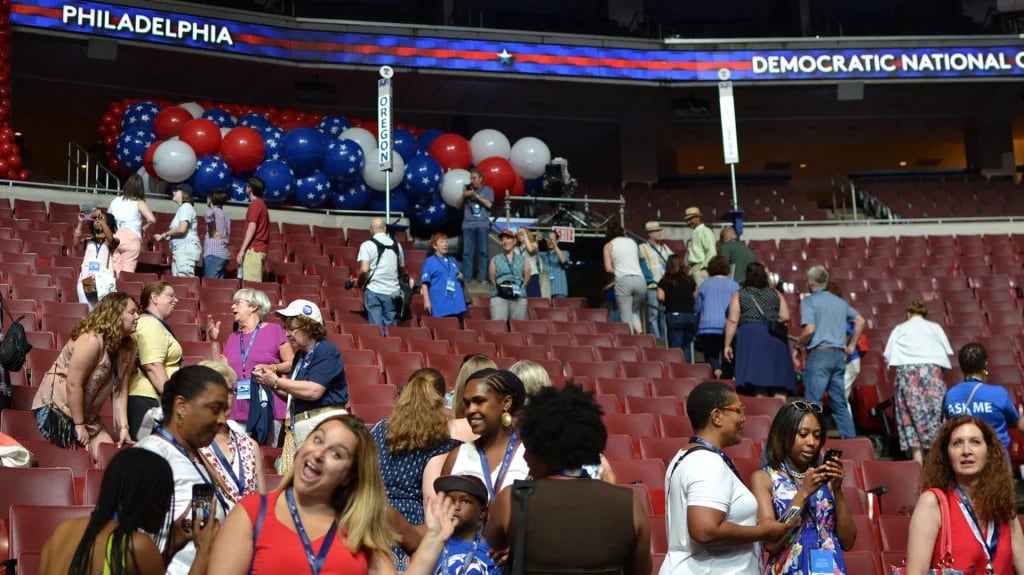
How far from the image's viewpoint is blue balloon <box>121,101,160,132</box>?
604 inches

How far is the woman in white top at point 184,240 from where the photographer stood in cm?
1106

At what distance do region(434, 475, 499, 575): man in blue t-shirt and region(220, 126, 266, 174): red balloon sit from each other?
11700 millimetres

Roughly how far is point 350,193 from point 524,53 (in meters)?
5.01

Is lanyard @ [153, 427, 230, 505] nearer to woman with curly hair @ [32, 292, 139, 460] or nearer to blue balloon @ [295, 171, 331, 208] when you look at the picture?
woman with curly hair @ [32, 292, 139, 460]

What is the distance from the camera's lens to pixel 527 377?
462 cm

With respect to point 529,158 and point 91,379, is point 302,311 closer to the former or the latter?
point 91,379

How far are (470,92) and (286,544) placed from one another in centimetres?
1799

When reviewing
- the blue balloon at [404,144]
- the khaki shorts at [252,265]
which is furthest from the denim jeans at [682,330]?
the blue balloon at [404,144]

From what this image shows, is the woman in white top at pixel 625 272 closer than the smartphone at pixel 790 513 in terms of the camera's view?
No

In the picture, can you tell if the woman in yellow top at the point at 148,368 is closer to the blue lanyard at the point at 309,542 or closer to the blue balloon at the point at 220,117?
the blue lanyard at the point at 309,542

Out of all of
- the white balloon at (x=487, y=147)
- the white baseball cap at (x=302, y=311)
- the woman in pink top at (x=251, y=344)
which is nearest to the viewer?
the white baseball cap at (x=302, y=311)

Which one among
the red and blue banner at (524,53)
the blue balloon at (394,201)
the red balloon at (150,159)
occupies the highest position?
the red and blue banner at (524,53)

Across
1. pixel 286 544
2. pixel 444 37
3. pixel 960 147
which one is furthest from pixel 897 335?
pixel 960 147

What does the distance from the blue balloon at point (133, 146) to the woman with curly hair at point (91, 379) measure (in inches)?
378
